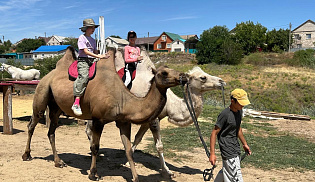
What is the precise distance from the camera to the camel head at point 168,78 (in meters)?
4.66

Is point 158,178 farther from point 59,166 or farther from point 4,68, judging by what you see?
point 4,68

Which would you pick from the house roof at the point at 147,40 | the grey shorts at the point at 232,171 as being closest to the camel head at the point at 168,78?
the grey shorts at the point at 232,171

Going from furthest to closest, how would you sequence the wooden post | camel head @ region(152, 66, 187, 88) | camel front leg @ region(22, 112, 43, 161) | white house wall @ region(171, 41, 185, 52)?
white house wall @ region(171, 41, 185, 52) < the wooden post < camel front leg @ region(22, 112, 43, 161) < camel head @ region(152, 66, 187, 88)

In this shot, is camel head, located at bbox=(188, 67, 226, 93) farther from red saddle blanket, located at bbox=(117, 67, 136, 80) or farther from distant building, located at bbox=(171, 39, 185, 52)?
distant building, located at bbox=(171, 39, 185, 52)

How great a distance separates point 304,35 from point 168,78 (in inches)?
3119

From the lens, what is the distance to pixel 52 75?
249 inches

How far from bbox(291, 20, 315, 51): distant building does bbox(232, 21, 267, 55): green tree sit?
13.3 meters

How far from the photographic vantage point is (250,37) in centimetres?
6206

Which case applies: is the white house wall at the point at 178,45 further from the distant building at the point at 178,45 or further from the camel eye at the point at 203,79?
the camel eye at the point at 203,79

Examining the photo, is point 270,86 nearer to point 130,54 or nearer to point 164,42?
point 130,54

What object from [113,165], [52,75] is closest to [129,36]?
[52,75]

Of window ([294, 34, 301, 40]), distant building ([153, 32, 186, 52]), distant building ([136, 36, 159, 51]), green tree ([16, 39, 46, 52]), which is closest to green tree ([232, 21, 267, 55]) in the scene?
window ([294, 34, 301, 40])

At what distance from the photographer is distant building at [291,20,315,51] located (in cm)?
7300

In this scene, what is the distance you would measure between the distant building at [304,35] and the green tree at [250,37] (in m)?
13.3
